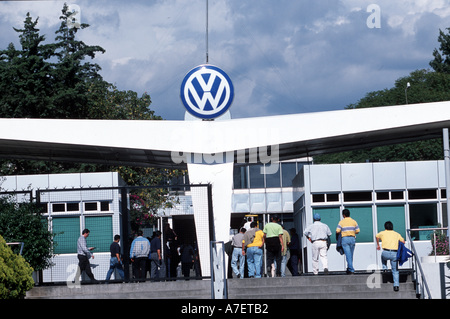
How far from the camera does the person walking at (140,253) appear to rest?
1745 centimetres

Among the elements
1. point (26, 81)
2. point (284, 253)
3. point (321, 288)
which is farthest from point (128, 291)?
point (26, 81)

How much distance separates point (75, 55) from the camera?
49.2 meters

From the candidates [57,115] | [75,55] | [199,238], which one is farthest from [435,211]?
[75,55]

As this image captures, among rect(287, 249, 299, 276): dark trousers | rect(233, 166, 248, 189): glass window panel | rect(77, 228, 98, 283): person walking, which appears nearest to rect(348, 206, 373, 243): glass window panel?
rect(287, 249, 299, 276): dark trousers

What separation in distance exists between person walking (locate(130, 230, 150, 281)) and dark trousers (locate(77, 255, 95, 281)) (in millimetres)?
970

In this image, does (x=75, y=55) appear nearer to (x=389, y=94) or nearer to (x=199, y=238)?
(x=389, y=94)

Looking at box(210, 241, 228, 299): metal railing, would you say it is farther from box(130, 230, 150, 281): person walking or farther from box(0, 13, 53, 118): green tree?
box(0, 13, 53, 118): green tree

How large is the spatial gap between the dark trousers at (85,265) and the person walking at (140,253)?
3.18 ft

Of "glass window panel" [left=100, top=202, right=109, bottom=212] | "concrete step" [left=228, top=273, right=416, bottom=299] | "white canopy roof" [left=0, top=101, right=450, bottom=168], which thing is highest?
"white canopy roof" [left=0, top=101, right=450, bottom=168]

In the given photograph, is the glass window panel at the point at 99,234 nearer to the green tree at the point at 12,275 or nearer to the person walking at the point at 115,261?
the person walking at the point at 115,261

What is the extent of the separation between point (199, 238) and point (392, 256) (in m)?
4.21

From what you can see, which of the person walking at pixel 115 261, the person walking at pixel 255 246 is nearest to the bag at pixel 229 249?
the person walking at pixel 255 246

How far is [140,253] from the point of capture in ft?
57.8

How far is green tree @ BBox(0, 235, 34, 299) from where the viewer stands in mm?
12203
